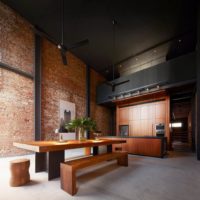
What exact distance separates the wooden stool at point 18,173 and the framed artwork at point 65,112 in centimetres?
400

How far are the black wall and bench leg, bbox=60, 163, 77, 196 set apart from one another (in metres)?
5.69

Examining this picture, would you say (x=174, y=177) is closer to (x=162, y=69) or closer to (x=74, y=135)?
(x=162, y=69)

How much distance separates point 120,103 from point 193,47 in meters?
5.04

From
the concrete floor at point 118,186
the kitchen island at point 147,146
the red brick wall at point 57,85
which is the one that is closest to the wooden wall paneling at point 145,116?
the red brick wall at point 57,85

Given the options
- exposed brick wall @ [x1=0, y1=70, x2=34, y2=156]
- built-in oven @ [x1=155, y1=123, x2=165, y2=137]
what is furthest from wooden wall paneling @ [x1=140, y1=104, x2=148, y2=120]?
exposed brick wall @ [x1=0, y1=70, x2=34, y2=156]

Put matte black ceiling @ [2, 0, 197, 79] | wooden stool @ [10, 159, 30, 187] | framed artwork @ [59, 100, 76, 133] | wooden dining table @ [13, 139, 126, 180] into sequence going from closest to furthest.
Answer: wooden dining table @ [13, 139, 126, 180] < wooden stool @ [10, 159, 30, 187] < matte black ceiling @ [2, 0, 197, 79] < framed artwork @ [59, 100, 76, 133]

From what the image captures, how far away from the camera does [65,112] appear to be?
23.8 feet

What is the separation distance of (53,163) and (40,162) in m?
0.62

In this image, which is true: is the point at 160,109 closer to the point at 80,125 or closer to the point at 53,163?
the point at 80,125

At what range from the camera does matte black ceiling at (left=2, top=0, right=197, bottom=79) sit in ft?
15.1

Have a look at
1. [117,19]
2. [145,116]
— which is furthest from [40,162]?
[145,116]

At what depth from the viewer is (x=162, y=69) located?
6.54 metres

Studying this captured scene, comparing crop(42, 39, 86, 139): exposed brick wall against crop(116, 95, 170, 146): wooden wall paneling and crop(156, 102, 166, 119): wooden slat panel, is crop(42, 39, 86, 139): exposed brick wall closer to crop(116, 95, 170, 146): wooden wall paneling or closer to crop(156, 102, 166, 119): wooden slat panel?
crop(116, 95, 170, 146): wooden wall paneling

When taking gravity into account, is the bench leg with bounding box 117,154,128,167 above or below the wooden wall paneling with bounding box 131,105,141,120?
below
